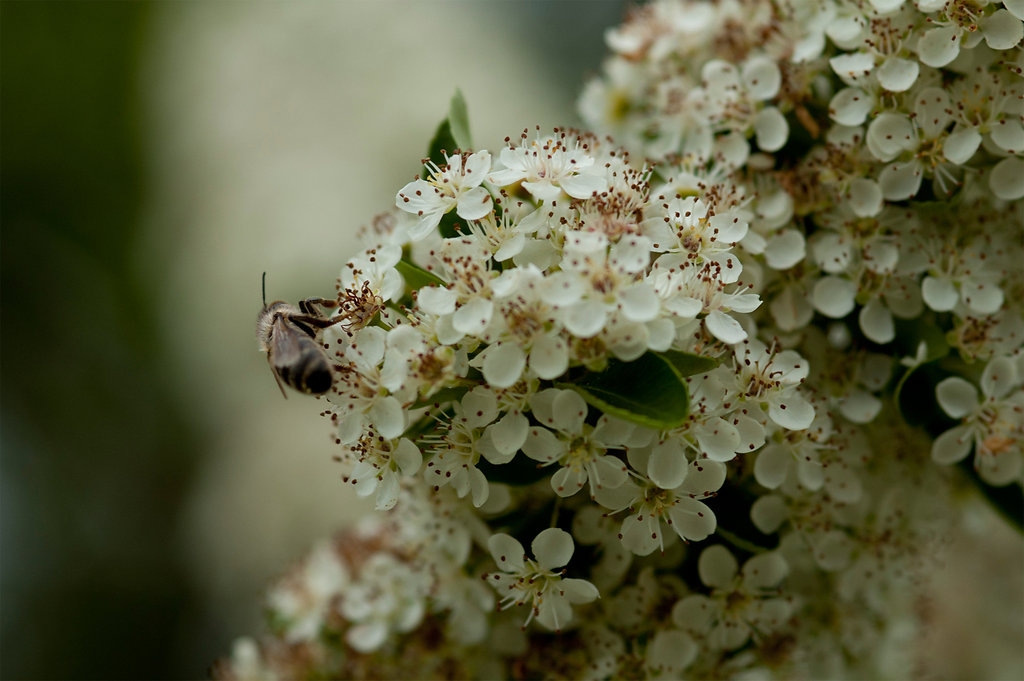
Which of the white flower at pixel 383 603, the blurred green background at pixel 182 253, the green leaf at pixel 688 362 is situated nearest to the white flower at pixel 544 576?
the green leaf at pixel 688 362

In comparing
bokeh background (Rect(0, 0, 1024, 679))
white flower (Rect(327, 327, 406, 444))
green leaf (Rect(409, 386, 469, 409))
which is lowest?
bokeh background (Rect(0, 0, 1024, 679))

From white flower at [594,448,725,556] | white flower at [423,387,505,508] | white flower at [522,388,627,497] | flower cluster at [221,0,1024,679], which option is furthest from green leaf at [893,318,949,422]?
white flower at [423,387,505,508]

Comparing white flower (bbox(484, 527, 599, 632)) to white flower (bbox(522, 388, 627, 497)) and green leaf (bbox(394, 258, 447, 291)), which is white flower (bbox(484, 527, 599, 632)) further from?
green leaf (bbox(394, 258, 447, 291))

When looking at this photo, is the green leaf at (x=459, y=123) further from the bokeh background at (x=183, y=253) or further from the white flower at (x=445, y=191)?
the bokeh background at (x=183, y=253)

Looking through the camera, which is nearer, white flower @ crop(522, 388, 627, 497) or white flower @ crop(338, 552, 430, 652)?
white flower @ crop(522, 388, 627, 497)

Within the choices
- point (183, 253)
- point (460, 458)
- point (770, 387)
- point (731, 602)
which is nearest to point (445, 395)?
point (460, 458)

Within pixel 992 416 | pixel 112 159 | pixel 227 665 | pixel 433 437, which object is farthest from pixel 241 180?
pixel 992 416

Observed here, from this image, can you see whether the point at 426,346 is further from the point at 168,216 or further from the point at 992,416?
the point at 168,216

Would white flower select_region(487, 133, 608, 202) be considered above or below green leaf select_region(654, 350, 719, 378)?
above
